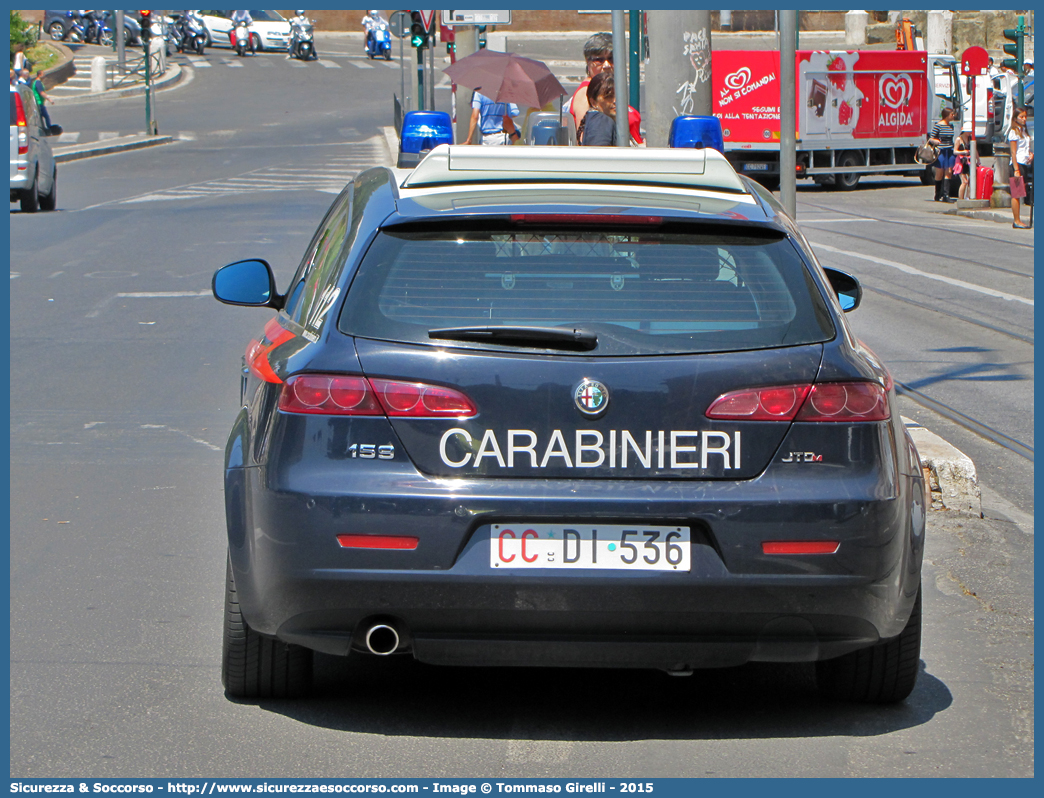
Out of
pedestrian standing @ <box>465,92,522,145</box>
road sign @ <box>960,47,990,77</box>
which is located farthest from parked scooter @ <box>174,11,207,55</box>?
pedestrian standing @ <box>465,92,522,145</box>

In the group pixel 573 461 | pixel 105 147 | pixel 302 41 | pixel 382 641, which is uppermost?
pixel 302 41

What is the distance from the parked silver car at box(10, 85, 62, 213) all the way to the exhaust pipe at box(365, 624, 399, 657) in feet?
61.7

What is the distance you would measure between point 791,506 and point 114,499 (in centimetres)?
393

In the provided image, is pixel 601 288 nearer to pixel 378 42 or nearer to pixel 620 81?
pixel 620 81

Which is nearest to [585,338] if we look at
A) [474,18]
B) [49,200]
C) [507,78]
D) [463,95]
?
[507,78]

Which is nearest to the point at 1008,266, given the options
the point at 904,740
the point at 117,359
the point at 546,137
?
the point at 546,137

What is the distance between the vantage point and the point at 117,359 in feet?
34.2

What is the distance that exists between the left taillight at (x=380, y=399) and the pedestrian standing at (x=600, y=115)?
741cm

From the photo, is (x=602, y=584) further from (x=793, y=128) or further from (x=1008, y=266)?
(x=1008, y=266)

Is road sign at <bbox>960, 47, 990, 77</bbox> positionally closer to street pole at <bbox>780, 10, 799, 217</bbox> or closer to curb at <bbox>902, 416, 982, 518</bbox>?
street pole at <bbox>780, 10, 799, 217</bbox>

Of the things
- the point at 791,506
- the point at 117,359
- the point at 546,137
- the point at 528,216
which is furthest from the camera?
the point at 546,137

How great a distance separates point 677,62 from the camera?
34.3 feet

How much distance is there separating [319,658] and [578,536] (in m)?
1.35

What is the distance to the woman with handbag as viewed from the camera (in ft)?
77.2
